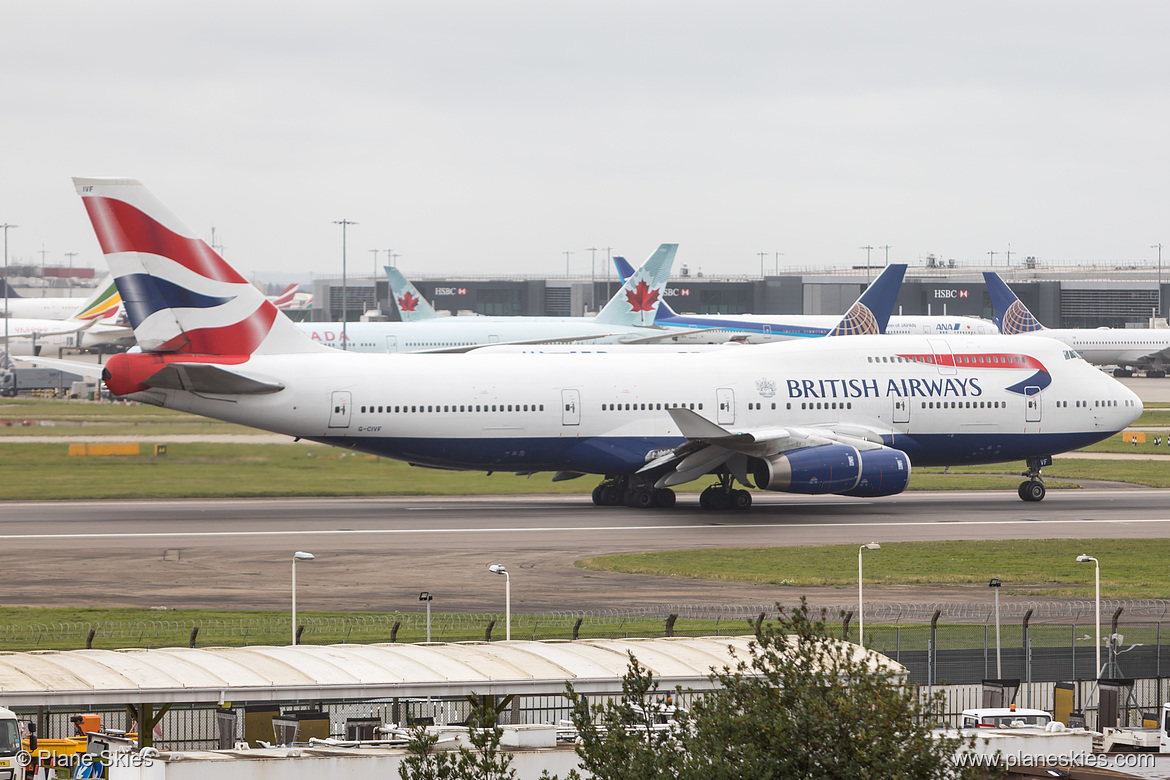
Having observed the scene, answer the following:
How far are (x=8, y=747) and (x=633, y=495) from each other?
32502 millimetres

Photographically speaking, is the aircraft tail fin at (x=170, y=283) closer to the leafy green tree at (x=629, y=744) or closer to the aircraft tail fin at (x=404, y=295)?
the leafy green tree at (x=629, y=744)

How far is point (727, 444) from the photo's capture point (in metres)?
46.3

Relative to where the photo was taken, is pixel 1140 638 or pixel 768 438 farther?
pixel 768 438

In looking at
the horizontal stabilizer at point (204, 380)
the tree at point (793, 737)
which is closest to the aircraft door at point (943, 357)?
the horizontal stabilizer at point (204, 380)

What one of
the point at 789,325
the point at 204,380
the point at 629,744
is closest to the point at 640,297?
the point at 789,325

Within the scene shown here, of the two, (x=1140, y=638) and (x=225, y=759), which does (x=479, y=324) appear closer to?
(x=1140, y=638)

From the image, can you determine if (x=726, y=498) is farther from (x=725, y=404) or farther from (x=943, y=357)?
(x=943, y=357)

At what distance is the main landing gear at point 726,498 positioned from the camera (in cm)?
4884

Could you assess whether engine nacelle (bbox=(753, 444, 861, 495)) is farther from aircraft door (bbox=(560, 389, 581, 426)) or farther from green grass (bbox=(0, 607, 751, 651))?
green grass (bbox=(0, 607, 751, 651))

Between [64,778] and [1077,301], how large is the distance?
167787 millimetres

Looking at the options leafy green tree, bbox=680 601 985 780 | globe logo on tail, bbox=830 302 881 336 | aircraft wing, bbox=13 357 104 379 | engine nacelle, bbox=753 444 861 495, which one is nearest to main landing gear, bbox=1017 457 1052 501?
engine nacelle, bbox=753 444 861 495

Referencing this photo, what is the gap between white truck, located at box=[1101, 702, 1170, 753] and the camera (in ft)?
66.8

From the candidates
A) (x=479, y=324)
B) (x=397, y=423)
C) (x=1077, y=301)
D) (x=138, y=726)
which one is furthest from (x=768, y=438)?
(x=1077, y=301)

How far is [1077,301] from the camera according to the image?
6791 inches
